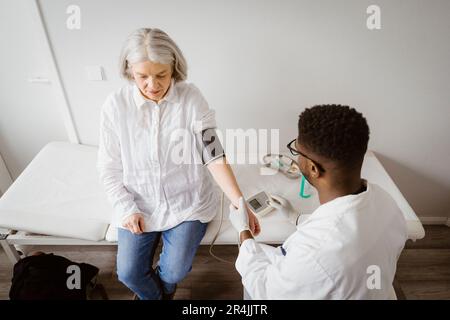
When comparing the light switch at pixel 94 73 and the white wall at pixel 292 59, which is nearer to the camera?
the white wall at pixel 292 59

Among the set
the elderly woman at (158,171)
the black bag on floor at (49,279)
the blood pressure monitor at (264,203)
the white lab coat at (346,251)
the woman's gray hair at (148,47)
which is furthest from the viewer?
the blood pressure monitor at (264,203)

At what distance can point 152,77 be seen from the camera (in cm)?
112

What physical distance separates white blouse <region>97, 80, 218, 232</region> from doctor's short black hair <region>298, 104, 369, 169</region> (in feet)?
1.90

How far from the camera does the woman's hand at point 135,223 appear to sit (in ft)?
4.26

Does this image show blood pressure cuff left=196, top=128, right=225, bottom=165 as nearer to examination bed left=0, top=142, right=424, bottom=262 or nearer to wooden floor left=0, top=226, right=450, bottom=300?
examination bed left=0, top=142, right=424, bottom=262

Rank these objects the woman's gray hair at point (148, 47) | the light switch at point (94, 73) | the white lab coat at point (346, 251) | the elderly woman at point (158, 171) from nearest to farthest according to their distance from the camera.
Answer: the white lab coat at point (346, 251), the woman's gray hair at point (148, 47), the elderly woman at point (158, 171), the light switch at point (94, 73)

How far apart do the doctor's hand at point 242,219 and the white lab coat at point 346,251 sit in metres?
0.35

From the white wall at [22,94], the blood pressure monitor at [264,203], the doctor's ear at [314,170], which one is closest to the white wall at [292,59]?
the white wall at [22,94]

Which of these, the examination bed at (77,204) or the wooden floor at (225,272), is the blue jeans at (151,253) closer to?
the examination bed at (77,204)

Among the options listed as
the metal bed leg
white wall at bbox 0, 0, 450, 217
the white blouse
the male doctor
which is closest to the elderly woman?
the white blouse

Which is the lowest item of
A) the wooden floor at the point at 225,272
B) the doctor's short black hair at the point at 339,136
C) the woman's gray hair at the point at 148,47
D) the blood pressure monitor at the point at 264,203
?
the wooden floor at the point at 225,272

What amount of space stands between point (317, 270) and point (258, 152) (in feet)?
3.71

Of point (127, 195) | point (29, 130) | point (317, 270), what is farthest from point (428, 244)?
point (29, 130)

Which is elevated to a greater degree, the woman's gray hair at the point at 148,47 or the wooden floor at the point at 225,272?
the woman's gray hair at the point at 148,47
